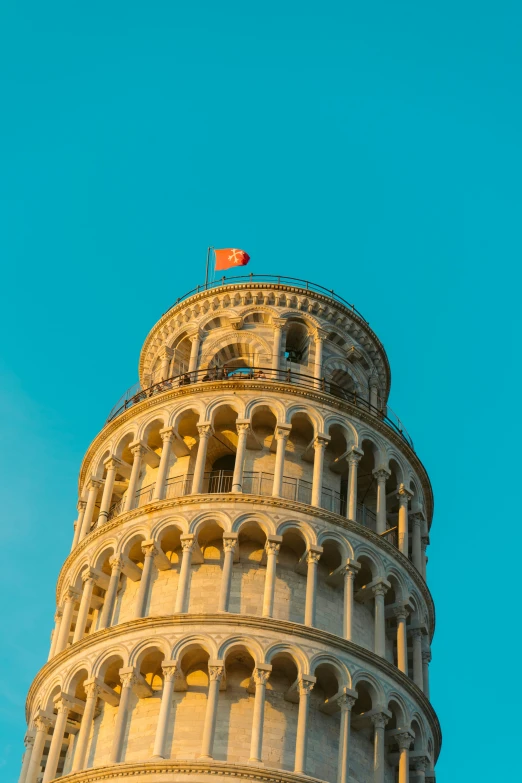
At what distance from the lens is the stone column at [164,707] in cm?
3516

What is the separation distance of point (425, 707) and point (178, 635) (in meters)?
9.18

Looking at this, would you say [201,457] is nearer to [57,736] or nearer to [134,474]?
[134,474]

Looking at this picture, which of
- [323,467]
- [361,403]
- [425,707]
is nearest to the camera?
[425,707]

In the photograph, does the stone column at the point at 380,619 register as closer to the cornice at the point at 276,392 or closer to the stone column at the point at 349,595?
the stone column at the point at 349,595

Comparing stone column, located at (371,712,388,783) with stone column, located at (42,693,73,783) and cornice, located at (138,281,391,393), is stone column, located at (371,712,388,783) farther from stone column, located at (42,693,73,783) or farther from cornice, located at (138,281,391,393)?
cornice, located at (138,281,391,393)

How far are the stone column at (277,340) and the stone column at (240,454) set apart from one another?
457cm

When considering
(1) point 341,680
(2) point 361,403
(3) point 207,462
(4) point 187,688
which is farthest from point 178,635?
(2) point 361,403

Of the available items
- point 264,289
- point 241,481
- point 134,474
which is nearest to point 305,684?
point 241,481

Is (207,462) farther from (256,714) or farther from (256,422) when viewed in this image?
(256,714)

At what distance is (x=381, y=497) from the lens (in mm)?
44031

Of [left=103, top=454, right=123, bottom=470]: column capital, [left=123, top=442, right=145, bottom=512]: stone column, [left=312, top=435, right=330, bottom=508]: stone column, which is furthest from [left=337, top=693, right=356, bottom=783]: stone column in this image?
[left=103, top=454, right=123, bottom=470]: column capital

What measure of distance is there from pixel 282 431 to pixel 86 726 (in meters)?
12.5

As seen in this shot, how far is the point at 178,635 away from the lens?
123 feet

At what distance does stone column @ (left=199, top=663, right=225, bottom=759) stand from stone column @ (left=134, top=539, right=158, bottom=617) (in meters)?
3.59
